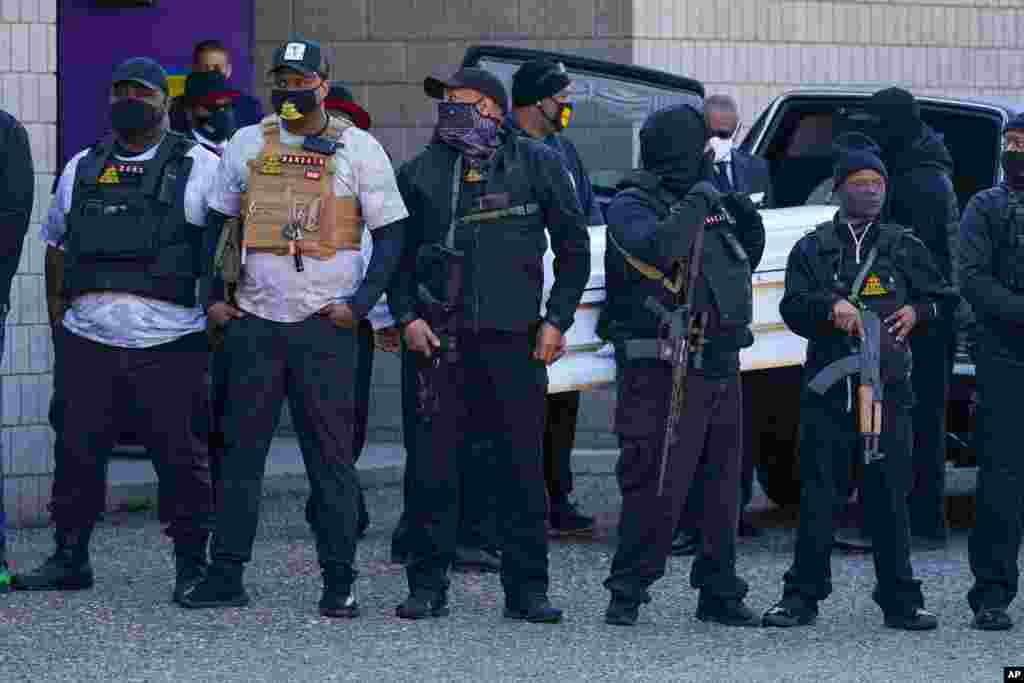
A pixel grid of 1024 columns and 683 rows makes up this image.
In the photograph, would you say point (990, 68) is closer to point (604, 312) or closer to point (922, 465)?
point (922, 465)

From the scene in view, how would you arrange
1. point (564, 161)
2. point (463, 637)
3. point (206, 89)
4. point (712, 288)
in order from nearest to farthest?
point (463, 637), point (712, 288), point (564, 161), point (206, 89)

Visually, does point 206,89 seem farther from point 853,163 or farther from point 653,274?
point 853,163

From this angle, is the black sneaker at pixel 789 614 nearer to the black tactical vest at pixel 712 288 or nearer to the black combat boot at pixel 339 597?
the black tactical vest at pixel 712 288

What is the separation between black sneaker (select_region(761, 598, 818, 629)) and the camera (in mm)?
8438

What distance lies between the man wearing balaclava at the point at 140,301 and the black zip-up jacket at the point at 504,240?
863 mm

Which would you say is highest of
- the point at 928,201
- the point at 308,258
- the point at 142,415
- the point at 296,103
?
the point at 296,103

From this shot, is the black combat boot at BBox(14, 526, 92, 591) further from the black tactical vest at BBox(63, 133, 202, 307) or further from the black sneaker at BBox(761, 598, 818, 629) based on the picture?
the black sneaker at BBox(761, 598, 818, 629)

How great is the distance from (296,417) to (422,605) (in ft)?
2.73

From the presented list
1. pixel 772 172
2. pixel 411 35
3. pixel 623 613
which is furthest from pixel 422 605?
pixel 411 35

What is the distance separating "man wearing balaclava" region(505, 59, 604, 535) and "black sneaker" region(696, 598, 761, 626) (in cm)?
181

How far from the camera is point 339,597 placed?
8.55 m

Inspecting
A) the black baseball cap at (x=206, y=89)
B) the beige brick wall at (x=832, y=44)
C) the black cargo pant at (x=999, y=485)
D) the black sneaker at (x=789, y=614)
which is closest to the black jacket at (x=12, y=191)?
the black baseball cap at (x=206, y=89)

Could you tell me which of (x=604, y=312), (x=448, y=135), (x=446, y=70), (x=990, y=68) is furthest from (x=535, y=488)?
(x=990, y=68)

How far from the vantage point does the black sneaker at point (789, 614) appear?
8.44m
